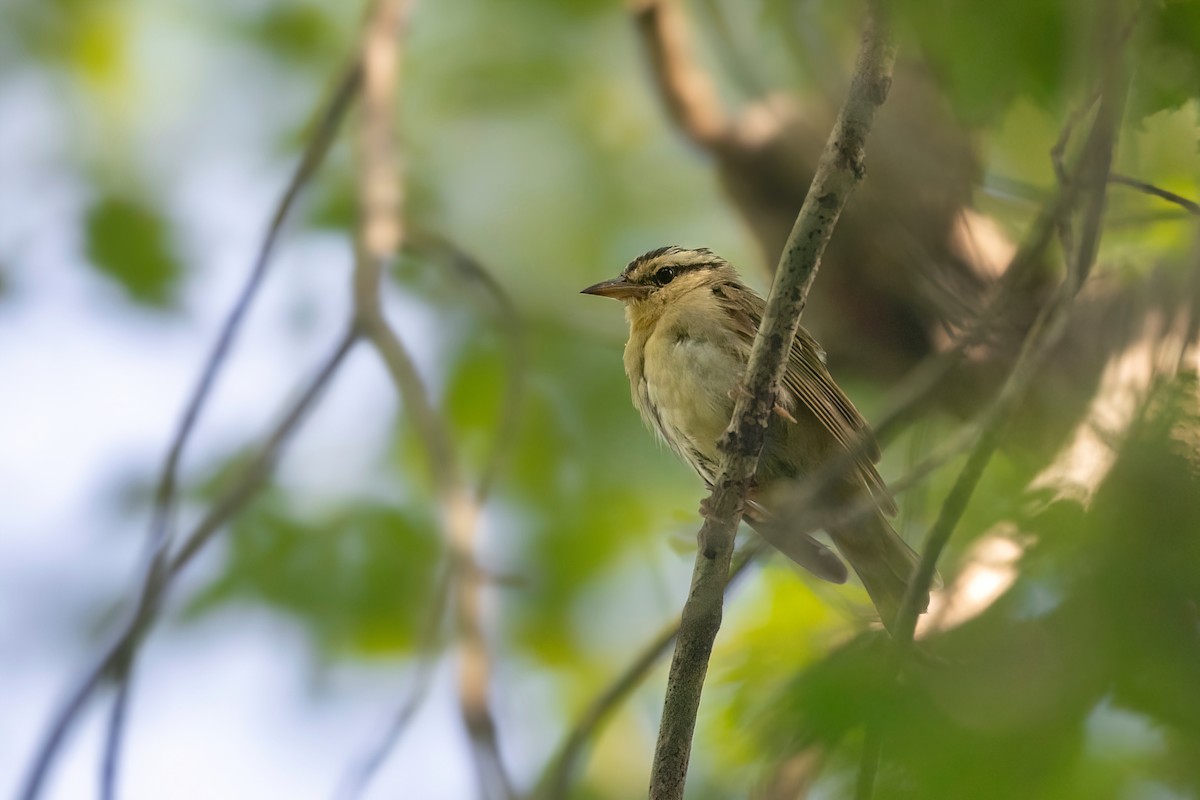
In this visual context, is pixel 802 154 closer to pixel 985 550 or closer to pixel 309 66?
pixel 309 66

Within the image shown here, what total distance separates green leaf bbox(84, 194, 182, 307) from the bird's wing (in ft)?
12.9

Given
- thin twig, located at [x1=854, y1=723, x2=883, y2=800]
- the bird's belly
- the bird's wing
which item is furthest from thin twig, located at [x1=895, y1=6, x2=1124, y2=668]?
the bird's belly

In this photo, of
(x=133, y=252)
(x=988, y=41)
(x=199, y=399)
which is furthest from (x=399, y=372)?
(x=133, y=252)

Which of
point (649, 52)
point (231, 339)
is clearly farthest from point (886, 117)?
point (231, 339)

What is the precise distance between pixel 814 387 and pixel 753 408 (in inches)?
66.0

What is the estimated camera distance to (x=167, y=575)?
4.45 meters

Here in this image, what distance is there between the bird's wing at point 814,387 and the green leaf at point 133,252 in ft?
12.9

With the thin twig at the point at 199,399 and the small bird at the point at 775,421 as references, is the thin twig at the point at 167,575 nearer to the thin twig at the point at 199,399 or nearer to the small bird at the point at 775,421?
the thin twig at the point at 199,399

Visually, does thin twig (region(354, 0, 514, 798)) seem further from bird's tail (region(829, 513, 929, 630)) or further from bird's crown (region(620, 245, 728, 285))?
bird's tail (region(829, 513, 929, 630))

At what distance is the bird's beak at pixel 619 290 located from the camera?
17.7ft

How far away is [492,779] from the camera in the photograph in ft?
13.1

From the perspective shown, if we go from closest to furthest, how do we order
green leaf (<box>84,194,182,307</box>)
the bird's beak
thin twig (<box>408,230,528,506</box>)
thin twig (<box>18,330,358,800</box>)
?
thin twig (<box>18,330,358,800</box>), thin twig (<box>408,230,528,506</box>), the bird's beak, green leaf (<box>84,194,182,307</box>)

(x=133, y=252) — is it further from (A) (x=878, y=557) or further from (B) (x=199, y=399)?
(A) (x=878, y=557)

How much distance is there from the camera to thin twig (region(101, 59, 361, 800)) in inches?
163
